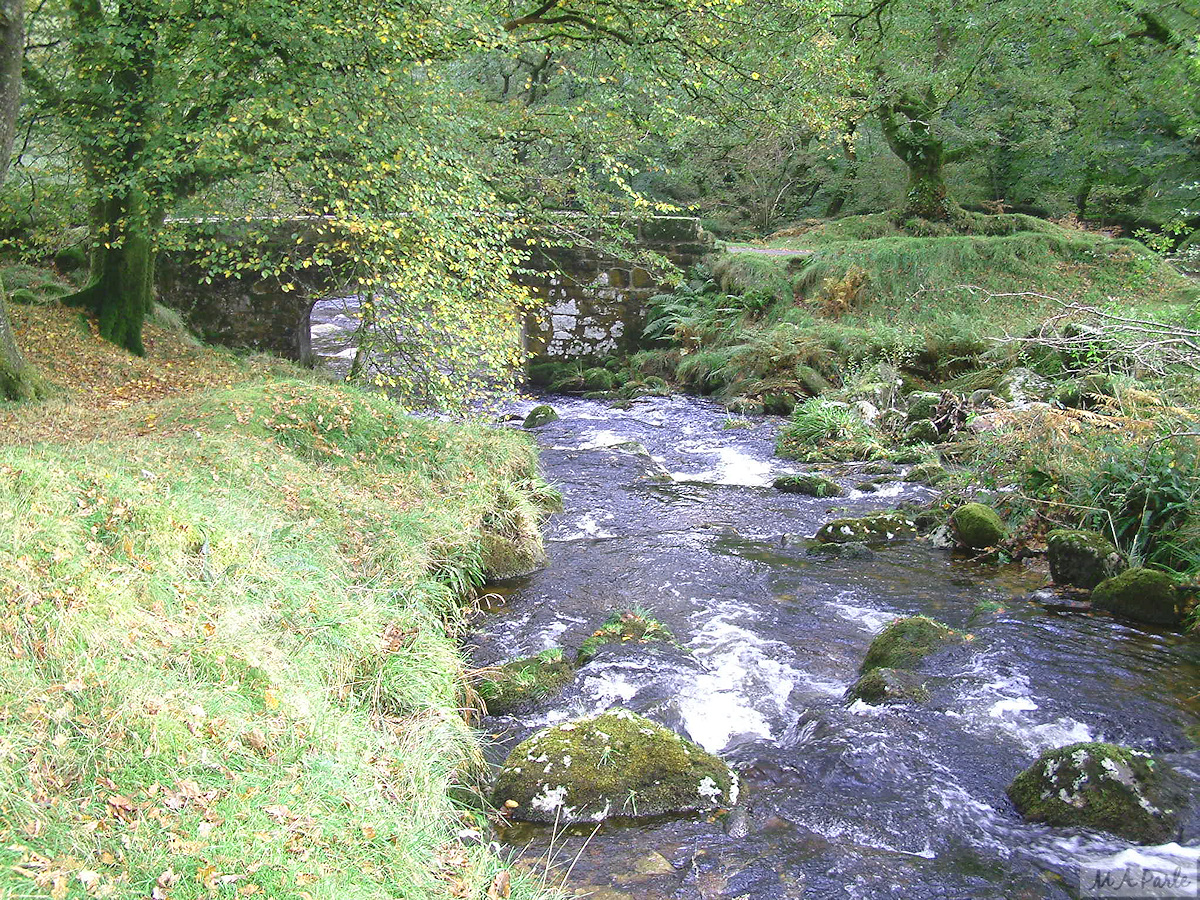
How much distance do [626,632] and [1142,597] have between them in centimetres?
363

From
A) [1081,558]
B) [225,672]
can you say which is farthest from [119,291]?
[1081,558]

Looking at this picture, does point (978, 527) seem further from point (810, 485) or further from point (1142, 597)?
point (810, 485)

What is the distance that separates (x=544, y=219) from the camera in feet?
37.4

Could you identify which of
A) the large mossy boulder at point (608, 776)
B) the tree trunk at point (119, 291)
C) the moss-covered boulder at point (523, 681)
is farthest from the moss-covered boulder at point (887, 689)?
the tree trunk at point (119, 291)

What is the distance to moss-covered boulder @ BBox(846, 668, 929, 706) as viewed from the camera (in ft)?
16.9

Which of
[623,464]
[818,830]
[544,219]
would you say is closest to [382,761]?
[818,830]

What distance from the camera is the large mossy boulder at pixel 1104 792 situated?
385cm

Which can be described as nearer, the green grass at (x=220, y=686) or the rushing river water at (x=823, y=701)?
the green grass at (x=220, y=686)

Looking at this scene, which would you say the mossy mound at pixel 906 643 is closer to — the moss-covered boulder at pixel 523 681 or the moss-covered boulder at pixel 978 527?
the moss-covered boulder at pixel 523 681

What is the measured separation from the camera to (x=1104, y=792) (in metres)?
3.95

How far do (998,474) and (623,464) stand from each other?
4723 mm

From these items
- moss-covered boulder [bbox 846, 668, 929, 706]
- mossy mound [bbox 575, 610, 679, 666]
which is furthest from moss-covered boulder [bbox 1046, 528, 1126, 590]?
mossy mound [bbox 575, 610, 679, 666]

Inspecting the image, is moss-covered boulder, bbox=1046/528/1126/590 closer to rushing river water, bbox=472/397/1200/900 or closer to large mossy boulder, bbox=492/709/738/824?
rushing river water, bbox=472/397/1200/900

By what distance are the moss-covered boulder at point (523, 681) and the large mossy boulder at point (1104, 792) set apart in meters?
2.58
